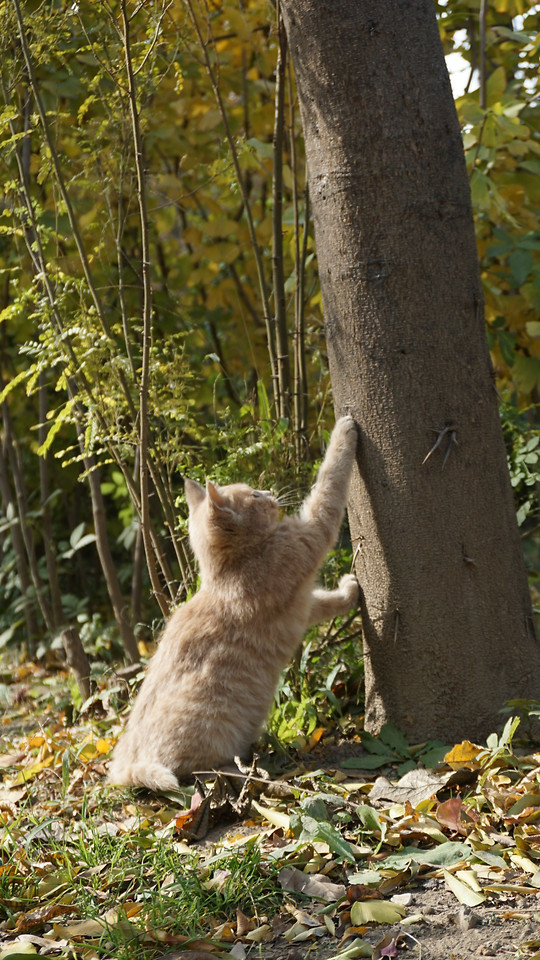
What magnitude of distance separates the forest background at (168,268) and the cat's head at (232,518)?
24 centimetres

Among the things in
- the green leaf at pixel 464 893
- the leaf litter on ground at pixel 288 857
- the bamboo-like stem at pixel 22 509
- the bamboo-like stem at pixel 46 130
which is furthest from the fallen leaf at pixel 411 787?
the bamboo-like stem at pixel 22 509

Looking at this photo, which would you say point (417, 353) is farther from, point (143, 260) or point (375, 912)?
point (375, 912)

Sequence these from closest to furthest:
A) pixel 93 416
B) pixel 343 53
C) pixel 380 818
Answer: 1. pixel 380 818
2. pixel 343 53
3. pixel 93 416

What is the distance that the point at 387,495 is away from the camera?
2.94m

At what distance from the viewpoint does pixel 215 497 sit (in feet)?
10.2

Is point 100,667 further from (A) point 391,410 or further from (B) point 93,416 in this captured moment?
(A) point 391,410

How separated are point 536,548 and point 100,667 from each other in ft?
12.7

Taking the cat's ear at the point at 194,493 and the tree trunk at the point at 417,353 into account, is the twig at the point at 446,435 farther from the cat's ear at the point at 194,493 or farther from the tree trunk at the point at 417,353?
the cat's ear at the point at 194,493

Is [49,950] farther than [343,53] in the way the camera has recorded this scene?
No

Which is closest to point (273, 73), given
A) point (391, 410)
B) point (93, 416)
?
point (93, 416)

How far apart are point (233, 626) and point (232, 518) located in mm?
394

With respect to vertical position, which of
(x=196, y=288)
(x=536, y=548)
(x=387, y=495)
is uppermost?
(x=196, y=288)

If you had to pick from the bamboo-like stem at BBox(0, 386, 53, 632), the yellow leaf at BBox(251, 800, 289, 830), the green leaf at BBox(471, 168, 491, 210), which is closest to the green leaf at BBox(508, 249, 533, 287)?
the green leaf at BBox(471, 168, 491, 210)

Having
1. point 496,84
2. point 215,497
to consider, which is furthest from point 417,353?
point 496,84
